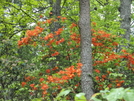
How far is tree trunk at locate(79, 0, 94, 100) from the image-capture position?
576 cm

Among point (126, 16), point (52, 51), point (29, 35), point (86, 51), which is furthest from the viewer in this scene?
point (126, 16)

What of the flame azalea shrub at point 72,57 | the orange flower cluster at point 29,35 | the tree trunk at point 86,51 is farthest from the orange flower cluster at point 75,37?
the orange flower cluster at point 29,35

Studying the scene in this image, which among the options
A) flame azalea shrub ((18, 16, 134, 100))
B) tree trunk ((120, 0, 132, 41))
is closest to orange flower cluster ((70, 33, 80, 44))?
flame azalea shrub ((18, 16, 134, 100))

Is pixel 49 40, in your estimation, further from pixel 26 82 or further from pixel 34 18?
pixel 34 18

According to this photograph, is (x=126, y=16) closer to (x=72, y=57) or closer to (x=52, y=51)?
Result: (x=72, y=57)

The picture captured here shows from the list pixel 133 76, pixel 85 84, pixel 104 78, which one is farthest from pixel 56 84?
pixel 133 76

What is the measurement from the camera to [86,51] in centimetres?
591

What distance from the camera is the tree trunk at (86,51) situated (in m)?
5.76

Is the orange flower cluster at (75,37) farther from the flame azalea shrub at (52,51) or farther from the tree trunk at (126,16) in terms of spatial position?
the tree trunk at (126,16)

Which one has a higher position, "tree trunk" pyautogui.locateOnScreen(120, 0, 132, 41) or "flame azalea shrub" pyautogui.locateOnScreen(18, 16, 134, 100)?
"tree trunk" pyautogui.locateOnScreen(120, 0, 132, 41)

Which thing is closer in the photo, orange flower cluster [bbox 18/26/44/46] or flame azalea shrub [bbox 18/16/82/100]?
flame azalea shrub [bbox 18/16/82/100]

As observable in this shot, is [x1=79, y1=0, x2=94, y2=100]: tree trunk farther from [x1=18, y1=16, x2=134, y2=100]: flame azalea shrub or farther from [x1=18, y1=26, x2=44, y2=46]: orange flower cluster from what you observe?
[x1=18, y1=26, x2=44, y2=46]: orange flower cluster

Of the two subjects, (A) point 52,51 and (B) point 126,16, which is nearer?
(A) point 52,51

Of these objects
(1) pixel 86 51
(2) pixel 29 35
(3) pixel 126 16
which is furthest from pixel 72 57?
(3) pixel 126 16
